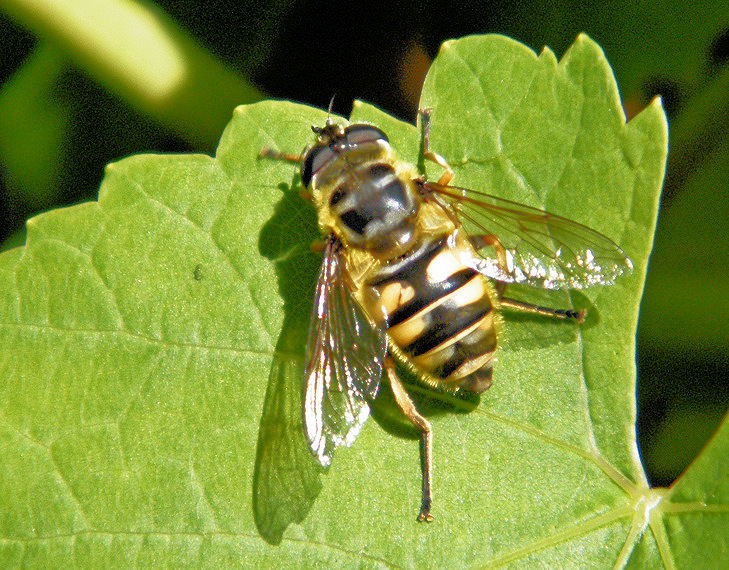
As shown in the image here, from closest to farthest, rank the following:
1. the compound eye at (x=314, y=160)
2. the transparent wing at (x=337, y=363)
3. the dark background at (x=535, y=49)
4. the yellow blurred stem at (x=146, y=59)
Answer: the transparent wing at (x=337, y=363)
the compound eye at (x=314, y=160)
the yellow blurred stem at (x=146, y=59)
the dark background at (x=535, y=49)

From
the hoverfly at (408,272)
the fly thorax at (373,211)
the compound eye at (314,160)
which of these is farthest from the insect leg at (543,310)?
the compound eye at (314,160)

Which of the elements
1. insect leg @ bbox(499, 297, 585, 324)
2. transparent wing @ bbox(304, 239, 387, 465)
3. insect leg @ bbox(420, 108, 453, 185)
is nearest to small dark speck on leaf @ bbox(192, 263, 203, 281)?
transparent wing @ bbox(304, 239, 387, 465)

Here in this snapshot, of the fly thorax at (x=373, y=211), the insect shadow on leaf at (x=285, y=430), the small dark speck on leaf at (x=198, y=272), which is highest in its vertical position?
the fly thorax at (x=373, y=211)

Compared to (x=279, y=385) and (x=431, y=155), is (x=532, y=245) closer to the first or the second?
(x=431, y=155)

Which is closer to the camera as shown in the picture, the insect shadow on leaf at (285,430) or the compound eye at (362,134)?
the insect shadow on leaf at (285,430)

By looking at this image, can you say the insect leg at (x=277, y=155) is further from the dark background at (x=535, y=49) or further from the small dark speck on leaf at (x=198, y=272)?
the dark background at (x=535, y=49)

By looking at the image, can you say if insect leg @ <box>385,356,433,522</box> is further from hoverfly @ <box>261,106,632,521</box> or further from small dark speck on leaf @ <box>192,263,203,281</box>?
small dark speck on leaf @ <box>192,263,203,281</box>

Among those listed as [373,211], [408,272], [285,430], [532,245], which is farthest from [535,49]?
[285,430]
